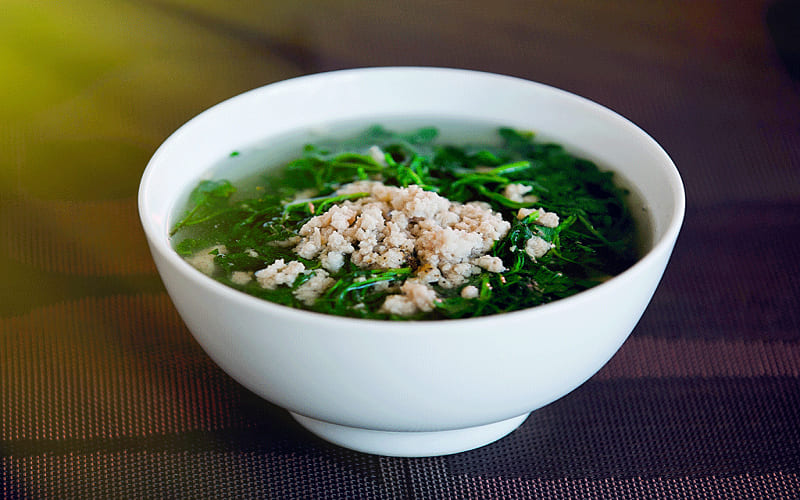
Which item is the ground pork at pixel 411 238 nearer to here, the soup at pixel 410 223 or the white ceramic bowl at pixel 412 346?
the soup at pixel 410 223

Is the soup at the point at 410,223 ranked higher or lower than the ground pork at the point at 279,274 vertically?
lower

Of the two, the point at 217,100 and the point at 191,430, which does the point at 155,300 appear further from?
the point at 217,100

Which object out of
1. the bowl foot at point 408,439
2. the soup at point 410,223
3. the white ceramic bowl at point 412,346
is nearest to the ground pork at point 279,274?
the soup at point 410,223

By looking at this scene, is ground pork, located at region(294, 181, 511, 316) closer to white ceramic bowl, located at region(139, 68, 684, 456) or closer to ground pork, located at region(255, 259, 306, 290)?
ground pork, located at region(255, 259, 306, 290)

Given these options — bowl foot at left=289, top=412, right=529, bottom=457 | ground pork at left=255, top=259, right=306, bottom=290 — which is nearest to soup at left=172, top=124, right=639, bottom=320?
ground pork at left=255, top=259, right=306, bottom=290

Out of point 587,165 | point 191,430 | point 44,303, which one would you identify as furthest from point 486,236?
point 44,303

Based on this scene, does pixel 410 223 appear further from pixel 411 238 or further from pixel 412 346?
pixel 412 346
